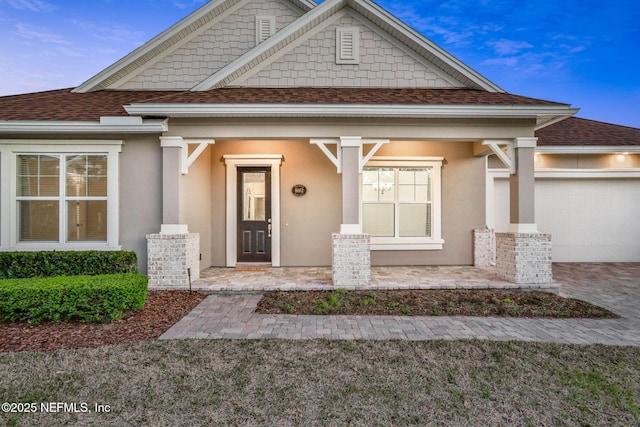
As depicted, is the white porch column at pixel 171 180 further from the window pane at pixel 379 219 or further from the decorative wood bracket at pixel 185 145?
the window pane at pixel 379 219

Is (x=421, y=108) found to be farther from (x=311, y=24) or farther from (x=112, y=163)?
(x=112, y=163)

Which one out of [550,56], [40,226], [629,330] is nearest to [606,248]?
[629,330]

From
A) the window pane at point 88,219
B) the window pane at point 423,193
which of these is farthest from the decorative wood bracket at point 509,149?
the window pane at point 88,219

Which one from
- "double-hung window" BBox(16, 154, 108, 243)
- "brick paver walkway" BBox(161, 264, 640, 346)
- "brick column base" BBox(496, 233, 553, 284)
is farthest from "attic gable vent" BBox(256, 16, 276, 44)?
"brick column base" BBox(496, 233, 553, 284)

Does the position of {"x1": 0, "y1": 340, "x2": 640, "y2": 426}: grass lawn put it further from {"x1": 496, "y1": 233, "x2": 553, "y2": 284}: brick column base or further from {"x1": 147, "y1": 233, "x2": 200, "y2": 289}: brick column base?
{"x1": 496, "y1": 233, "x2": 553, "y2": 284}: brick column base

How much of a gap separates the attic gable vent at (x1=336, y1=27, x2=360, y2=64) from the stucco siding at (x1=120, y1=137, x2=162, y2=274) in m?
4.67

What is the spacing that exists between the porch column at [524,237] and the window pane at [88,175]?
871cm

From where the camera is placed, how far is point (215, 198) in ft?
27.7

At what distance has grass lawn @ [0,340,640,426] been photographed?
2.45 meters

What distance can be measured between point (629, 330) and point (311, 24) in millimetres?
8168

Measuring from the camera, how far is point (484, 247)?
8570 millimetres

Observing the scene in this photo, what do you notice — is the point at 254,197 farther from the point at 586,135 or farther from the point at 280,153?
the point at 586,135

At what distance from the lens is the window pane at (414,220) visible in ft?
28.5

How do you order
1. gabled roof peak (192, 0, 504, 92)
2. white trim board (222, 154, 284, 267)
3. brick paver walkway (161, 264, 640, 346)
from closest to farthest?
1. brick paver walkway (161, 264, 640, 346)
2. gabled roof peak (192, 0, 504, 92)
3. white trim board (222, 154, 284, 267)
